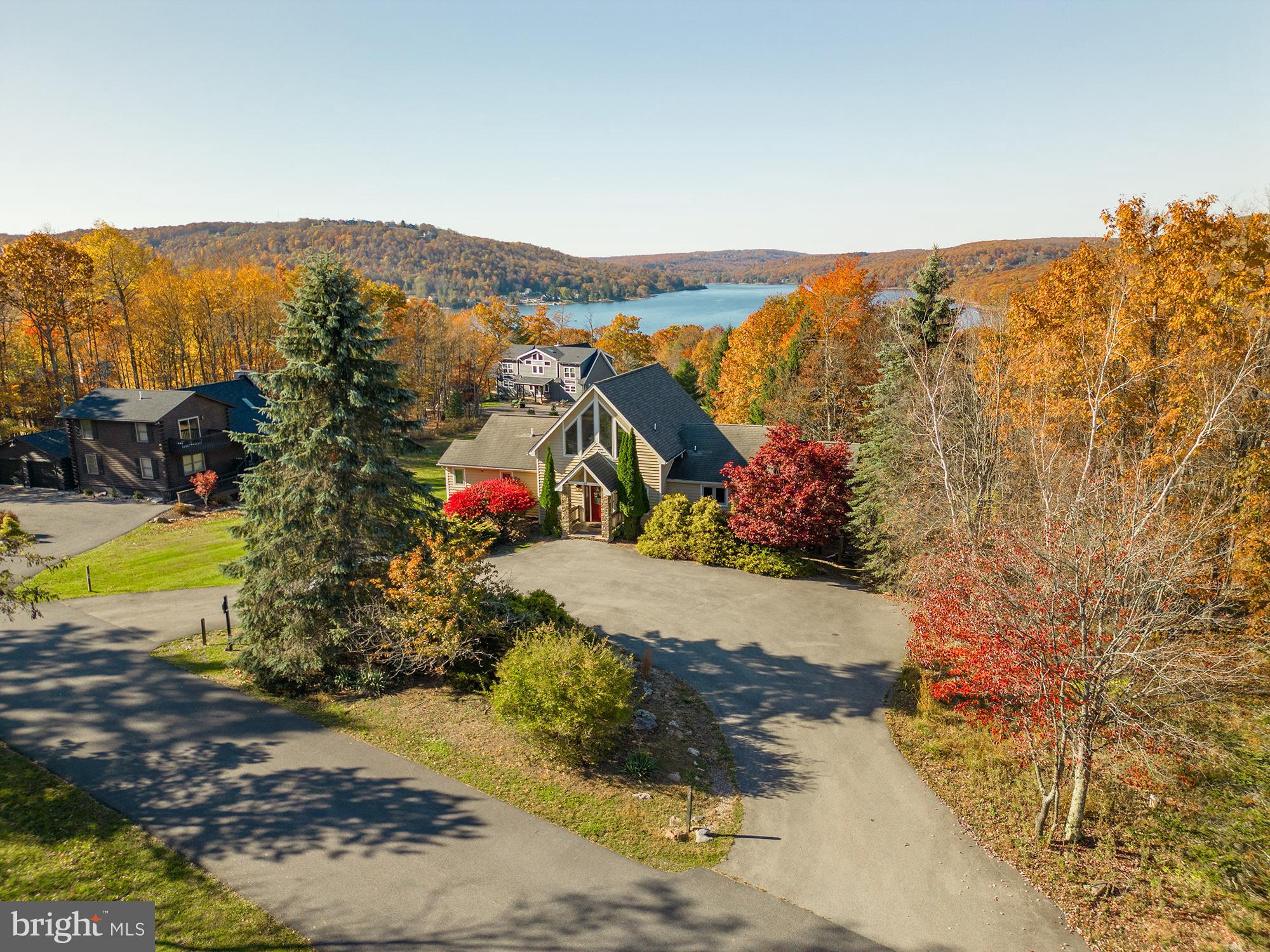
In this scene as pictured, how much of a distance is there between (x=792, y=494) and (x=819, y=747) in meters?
11.7

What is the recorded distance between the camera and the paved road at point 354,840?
33.0 feet

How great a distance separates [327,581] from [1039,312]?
22519 millimetres

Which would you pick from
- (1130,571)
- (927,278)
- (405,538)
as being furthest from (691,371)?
(1130,571)

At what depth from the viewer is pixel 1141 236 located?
1909 cm

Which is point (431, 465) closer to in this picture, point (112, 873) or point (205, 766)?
point (205, 766)

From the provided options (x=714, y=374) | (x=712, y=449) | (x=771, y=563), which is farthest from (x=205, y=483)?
(x=714, y=374)

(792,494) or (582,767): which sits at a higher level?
(792,494)

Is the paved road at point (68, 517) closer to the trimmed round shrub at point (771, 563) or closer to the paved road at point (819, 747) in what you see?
the paved road at point (819, 747)

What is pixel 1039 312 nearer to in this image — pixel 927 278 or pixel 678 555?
pixel 927 278

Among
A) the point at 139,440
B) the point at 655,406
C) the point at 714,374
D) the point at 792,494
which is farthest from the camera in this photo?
the point at 714,374

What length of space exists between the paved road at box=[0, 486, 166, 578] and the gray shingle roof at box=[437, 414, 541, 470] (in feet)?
53.3

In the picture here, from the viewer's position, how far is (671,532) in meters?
27.7

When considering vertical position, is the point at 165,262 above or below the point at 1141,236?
above

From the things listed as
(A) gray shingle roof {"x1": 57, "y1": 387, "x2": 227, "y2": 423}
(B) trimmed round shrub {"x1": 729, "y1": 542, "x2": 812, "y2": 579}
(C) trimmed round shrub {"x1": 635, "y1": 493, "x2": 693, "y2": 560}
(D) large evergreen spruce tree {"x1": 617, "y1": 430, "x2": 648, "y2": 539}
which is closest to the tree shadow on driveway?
(B) trimmed round shrub {"x1": 729, "y1": 542, "x2": 812, "y2": 579}
